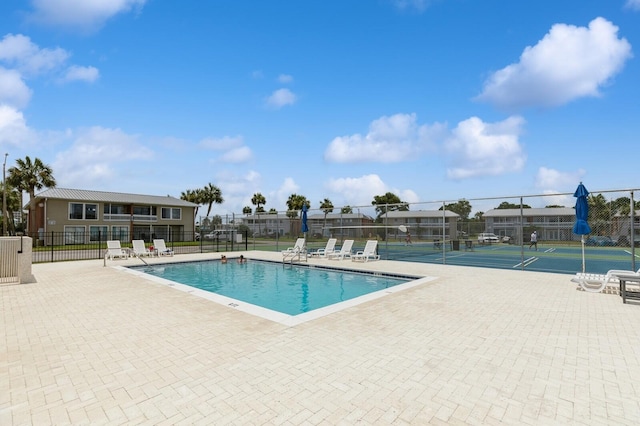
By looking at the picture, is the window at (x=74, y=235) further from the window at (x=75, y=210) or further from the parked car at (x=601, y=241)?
the parked car at (x=601, y=241)

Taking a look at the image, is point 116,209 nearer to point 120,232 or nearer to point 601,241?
point 120,232

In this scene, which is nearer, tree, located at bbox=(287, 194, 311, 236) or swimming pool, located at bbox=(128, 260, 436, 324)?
swimming pool, located at bbox=(128, 260, 436, 324)

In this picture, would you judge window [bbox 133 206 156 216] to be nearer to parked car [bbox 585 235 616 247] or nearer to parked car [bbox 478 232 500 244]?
parked car [bbox 478 232 500 244]

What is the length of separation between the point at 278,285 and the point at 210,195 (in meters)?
44.7

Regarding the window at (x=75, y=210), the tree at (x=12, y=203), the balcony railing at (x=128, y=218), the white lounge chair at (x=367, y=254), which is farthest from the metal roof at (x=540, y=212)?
the tree at (x=12, y=203)

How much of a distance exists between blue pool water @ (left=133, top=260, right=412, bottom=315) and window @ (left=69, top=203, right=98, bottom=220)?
21493 millimetres

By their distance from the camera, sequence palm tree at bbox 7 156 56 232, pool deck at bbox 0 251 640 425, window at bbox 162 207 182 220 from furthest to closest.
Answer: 1. window at bbox 162 207 182 220
2. palm tree at bbox 7 156 56 232
3. pool deck at bbox 0 251 640 425

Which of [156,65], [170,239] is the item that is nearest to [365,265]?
[156,65]

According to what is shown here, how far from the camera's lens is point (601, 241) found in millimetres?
12898

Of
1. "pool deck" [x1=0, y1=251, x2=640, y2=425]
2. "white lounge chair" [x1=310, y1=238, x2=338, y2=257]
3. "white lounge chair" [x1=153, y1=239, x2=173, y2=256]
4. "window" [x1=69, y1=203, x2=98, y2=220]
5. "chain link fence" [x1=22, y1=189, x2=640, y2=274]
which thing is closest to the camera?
"pool deck" [x1=0, y1=251, x2=640, y2=425]

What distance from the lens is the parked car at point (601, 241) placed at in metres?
12.0

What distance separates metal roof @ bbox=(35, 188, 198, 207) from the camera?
29197 mm

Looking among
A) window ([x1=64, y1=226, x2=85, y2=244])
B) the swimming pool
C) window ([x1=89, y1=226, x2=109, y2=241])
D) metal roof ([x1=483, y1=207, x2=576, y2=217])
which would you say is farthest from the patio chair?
window ([x1=64, y1=226, x2=85, y2=244])

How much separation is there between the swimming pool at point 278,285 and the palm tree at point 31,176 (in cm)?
2716
